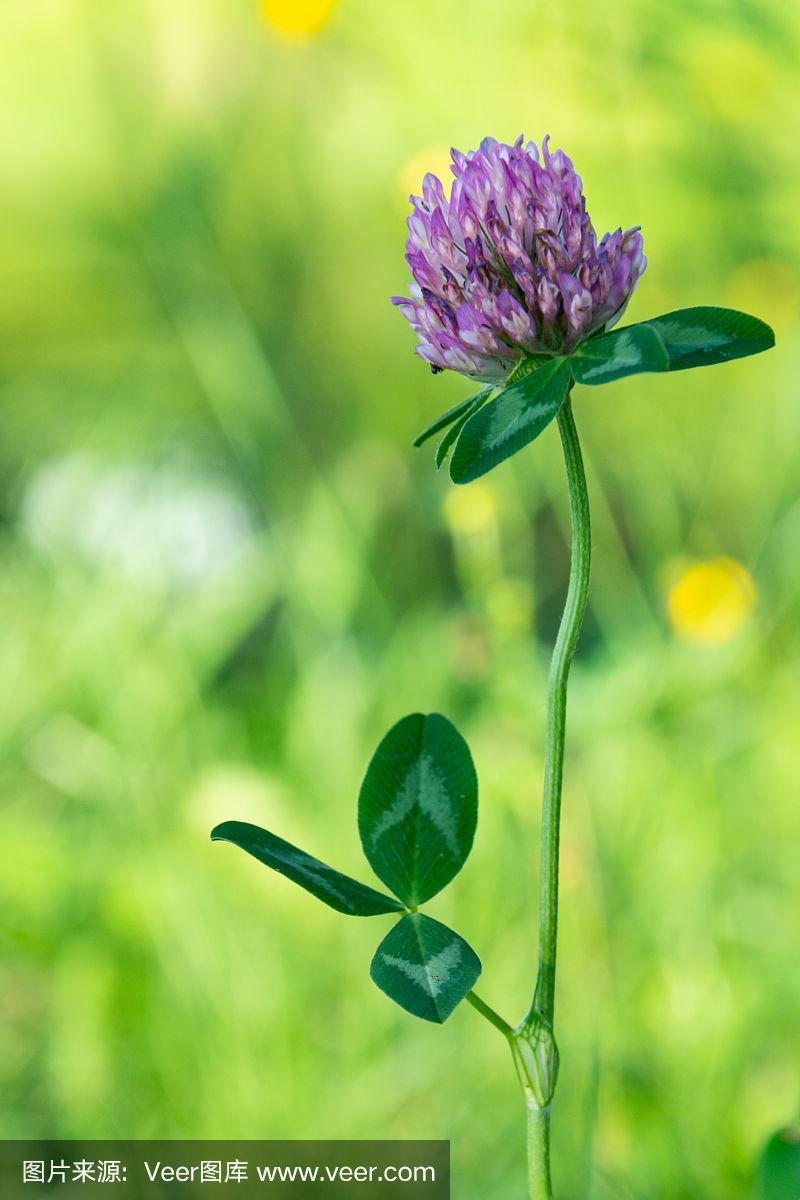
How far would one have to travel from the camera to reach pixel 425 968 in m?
0.45

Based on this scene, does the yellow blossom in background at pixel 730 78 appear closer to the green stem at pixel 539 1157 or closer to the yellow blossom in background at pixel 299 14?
the yellow blossom in background at pixel 299 14

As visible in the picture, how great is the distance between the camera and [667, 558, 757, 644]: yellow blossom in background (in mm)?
1295

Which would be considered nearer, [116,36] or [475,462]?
[475,462]

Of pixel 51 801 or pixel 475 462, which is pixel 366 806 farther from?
pixel 51 801

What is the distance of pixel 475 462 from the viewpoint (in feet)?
1.47

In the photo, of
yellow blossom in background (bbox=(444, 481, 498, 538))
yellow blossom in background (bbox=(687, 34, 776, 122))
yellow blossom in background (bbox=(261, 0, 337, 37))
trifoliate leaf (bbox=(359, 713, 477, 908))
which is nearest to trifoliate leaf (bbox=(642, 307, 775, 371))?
trifoliate leaf (bbox=(359, 713, 477, 908))

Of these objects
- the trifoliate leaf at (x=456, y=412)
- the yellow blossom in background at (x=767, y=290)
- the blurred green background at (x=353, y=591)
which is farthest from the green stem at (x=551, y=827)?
the yellow blossom in background at (x=767, y=290)

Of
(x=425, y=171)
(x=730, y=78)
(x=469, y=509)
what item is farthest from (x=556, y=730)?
(x=730, y=78)

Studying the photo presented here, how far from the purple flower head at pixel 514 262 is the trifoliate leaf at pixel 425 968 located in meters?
0.21

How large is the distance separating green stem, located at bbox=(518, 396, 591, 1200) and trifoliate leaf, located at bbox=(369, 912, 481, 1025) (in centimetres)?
3

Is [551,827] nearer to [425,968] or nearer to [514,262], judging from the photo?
[425,968]

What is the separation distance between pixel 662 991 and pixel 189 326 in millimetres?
1037

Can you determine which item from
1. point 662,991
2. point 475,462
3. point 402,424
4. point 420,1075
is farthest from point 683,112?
point 475,462

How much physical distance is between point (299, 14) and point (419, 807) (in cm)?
163
